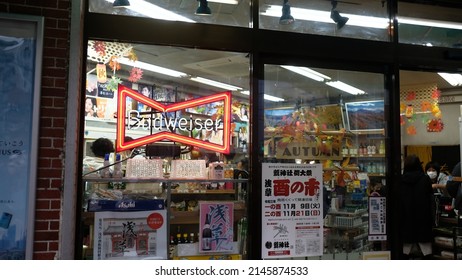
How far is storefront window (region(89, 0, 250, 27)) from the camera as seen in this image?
323cm

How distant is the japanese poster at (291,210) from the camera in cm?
330

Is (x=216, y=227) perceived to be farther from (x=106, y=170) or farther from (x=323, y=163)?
(x=323, y=163)

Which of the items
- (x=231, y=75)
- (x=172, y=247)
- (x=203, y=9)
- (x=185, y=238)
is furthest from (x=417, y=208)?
(x=203, y=9)

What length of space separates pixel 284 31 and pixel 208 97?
2.95 feet

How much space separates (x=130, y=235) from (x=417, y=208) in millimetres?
3581

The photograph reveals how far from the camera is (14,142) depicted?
2.71m

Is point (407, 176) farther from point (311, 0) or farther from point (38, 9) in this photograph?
point (38, 9)

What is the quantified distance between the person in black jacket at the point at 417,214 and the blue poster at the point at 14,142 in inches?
163

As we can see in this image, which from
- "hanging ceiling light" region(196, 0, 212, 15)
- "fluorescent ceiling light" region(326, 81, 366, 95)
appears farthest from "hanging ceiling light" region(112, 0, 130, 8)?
"fluorescent ceiling light" region(326, 81, 366, 95)

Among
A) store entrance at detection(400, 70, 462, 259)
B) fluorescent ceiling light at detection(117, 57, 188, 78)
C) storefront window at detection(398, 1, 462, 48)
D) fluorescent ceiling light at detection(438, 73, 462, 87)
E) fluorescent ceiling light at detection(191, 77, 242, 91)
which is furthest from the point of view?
store entrance at detection(400, 70, 462, 259)

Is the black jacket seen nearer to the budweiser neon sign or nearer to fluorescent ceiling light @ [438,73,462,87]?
fluorescent ceiling light @ [438,73,462,87]

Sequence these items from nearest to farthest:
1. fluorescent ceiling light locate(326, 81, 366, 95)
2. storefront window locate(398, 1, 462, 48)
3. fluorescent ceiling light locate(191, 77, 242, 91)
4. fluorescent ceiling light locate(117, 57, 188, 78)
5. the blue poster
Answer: the blue poster < fluorescent ceiling light locate(117, 57, 188, 78) < fluorescent ceiling light locate(191, 77, 242, 91) < storefront window locate(398, 1, 462, 48) < fluorescent ceiling light locate(326, 81, 366, 95)

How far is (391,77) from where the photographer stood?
12.2 feet

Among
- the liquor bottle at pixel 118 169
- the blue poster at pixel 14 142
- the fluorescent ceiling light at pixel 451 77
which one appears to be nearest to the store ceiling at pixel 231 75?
the liquor bottle at pixel 118 169
